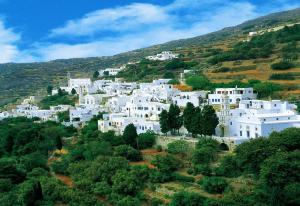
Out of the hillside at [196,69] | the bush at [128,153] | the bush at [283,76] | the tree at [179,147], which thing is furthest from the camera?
the hillside at [196,69]

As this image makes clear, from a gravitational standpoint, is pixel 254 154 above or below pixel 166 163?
above

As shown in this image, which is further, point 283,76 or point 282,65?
point 282,65

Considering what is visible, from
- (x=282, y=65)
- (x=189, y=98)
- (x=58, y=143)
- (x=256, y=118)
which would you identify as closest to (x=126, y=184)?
(x=256, y=118)

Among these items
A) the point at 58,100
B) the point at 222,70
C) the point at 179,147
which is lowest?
the point at 179,147

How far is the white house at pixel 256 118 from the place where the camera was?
2448 centimetres

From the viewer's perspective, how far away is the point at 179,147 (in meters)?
24.9

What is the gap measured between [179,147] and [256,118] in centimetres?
421

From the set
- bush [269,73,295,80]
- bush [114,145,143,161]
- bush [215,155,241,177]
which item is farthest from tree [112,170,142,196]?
bush [269,73,295,80]

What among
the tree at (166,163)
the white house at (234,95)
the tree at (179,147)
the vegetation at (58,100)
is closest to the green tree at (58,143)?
the tree at (179,147)

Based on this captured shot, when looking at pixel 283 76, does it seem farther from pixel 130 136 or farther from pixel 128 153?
pixel 128 153

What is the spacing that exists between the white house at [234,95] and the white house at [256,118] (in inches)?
78.4

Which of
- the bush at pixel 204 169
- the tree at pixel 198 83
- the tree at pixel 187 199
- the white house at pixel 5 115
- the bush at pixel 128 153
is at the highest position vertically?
the tree at pixel 198 83

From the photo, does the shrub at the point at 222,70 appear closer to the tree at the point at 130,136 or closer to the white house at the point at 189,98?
the white house at the point at 189,98

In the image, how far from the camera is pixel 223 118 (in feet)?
88.8
